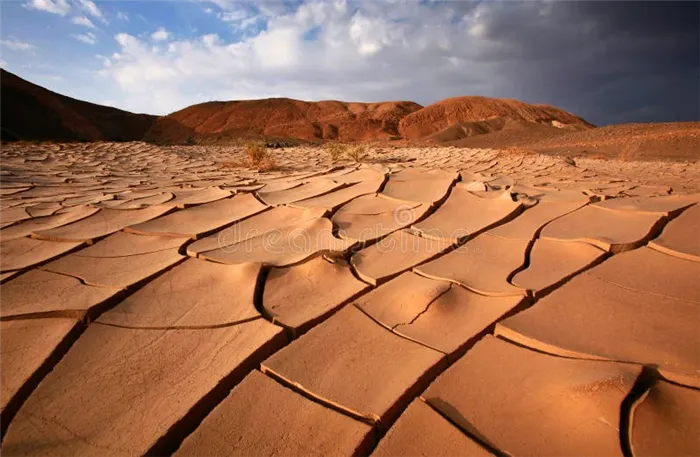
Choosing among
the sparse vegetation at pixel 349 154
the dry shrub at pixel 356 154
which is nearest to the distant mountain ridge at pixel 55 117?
the sparse vegetation at pixel 349 154

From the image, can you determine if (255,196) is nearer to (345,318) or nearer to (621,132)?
(345,318)

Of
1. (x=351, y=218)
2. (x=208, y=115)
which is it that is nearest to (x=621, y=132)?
(x=351, y=218)

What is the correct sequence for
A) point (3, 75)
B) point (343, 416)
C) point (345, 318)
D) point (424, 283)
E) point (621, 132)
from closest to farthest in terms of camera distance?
point (343, 416)
point (345, 318)
point (424, 283)
point (621, 132)
point (3, 75)

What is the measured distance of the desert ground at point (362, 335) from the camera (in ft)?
2.56

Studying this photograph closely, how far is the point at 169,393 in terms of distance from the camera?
92 centimetres

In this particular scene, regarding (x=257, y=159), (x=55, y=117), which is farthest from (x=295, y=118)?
(x=257, y=159)

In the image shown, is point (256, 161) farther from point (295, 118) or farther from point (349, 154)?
point (295, 118)

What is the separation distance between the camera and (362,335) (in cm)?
108

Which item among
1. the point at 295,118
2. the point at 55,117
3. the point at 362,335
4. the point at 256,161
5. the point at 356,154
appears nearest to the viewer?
the point at 362,335

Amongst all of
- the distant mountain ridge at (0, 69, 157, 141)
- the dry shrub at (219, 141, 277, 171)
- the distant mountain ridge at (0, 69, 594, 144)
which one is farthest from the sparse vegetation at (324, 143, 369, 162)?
the distant mountain ridge at (0, 69, 594, 144)

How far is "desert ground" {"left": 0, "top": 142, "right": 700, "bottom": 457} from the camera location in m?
0.78

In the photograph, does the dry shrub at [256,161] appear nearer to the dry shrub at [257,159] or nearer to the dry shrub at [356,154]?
the dry shrub at [257,159]

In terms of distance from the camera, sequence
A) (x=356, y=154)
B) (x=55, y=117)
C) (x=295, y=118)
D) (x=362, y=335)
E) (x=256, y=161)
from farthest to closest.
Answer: (x=295, y=118)
(x=55, y=117)
(x=356, y=154)
(x=256, y=161)
(x=362, y=335)

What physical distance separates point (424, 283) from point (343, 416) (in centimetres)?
60
